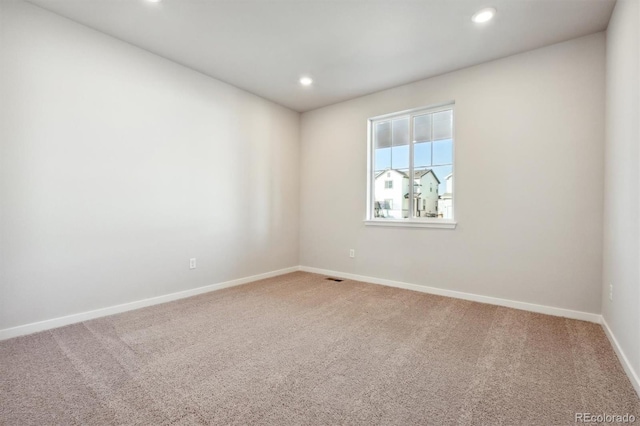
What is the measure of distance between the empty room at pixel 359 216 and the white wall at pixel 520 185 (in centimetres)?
2

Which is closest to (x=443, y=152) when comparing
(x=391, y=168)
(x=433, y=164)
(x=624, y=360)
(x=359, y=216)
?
(x=433, y=164)

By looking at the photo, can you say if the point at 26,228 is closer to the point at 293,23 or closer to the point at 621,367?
the point at 293,23

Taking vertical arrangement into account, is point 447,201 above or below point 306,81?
below

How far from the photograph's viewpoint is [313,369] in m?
1.91

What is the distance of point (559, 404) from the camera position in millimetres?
1573

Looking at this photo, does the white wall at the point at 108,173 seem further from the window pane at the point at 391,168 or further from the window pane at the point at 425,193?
the window pane at the point at 425,193

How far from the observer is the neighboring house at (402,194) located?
12.5ft

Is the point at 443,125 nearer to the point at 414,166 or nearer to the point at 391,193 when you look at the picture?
the point at 414,166

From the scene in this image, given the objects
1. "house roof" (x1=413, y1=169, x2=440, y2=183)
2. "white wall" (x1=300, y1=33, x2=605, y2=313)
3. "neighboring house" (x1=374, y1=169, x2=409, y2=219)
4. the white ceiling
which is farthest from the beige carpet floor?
the white ceiling

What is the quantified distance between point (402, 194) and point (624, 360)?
104 inches

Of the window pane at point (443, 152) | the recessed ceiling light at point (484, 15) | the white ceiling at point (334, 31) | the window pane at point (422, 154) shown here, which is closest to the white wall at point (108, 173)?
the white ceiling at point (334, 31)

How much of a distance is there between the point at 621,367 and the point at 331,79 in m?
3.79

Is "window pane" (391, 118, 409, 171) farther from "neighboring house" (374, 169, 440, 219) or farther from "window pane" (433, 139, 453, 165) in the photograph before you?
"window pane" (433, 139, 453, 165)

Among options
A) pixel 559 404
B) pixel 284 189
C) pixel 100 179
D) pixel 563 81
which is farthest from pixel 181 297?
pixel 563 81
